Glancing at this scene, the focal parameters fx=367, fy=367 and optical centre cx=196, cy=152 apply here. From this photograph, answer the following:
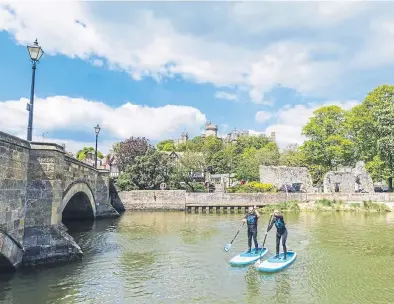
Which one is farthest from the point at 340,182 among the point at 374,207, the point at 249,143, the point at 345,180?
the point at 249,143

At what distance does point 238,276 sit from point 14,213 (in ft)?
23.6

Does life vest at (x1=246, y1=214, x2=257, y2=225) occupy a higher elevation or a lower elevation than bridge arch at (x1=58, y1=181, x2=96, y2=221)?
lower

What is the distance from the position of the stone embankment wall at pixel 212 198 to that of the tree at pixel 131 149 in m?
9.15

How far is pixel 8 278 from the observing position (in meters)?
10.9

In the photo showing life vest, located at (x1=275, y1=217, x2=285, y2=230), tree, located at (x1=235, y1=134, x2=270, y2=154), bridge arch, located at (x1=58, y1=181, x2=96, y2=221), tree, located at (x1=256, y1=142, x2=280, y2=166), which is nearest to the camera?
life vest, located at (x1=275, y1=217, x2=285, y2=230)

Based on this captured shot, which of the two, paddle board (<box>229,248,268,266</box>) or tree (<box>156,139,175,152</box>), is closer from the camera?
paddle board (<box>229,248,268,266</box>)

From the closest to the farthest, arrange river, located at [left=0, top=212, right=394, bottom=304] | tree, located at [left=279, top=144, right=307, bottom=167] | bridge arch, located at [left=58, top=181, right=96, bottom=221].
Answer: river, located at [left=0, top=212, right=394, bottom=304], bridge arch, located at [left=58, top=181, right=96, bottom=221], tree, located at [left=279, top=144, right=307, bottom=167]

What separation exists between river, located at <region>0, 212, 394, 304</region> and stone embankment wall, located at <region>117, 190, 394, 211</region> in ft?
59.6

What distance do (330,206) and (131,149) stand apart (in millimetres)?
24329

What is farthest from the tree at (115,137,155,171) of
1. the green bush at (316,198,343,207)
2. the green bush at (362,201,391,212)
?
the green bush at (362,201,391,212)

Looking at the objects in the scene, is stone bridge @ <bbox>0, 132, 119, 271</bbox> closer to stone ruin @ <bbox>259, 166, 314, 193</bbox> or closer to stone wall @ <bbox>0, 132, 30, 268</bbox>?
stone wall @ <bbox>0, 132, 30, 268</bbox>

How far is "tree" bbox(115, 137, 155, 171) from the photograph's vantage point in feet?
152

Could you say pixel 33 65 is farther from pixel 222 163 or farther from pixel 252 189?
pixel 222 163

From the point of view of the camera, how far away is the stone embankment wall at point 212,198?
3731cm
